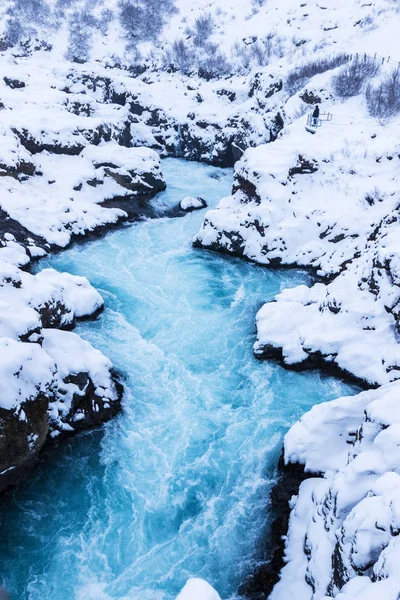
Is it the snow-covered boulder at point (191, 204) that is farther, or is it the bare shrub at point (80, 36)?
the bare shrub at point (80, 36)

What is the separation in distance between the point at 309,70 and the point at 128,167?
19495 millimetres

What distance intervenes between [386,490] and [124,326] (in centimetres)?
1348

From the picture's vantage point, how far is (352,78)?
32.9m

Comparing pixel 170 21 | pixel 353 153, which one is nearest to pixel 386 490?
pixel 353 153

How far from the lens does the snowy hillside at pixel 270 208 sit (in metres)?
10.1

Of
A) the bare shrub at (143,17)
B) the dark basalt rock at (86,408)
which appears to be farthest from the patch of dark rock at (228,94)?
the dark basalt rock at (86,408)

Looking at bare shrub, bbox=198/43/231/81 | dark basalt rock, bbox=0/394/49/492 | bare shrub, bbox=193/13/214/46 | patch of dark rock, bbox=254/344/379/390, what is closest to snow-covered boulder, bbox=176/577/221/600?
dark basalt rock, bbox=0/394/49/492

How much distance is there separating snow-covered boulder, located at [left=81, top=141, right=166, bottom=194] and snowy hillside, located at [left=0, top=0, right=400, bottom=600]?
14 centimetres

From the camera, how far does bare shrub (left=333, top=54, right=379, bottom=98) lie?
3281 cm

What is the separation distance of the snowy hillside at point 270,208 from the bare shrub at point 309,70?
0.21 m

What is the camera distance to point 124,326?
768 inches

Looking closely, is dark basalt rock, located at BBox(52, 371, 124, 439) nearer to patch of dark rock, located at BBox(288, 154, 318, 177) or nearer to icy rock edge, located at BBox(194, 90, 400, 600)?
icy rock edge, located at BBox(194, 90, 400, 600)

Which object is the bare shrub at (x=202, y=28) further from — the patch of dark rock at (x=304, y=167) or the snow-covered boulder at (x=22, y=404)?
the snow-covered boulder at (x=22, y=404)

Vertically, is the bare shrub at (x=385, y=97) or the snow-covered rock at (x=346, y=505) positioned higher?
the bare shrub at (x=385, y=97)
